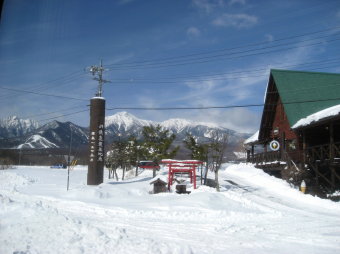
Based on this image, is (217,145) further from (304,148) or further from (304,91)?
(304,91)

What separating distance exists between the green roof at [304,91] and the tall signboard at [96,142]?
1288 centimetres

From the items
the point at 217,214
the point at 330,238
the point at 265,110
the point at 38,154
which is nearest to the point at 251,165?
the point at 265,110

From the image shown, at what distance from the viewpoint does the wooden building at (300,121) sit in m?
22.7

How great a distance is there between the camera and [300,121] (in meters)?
23.6

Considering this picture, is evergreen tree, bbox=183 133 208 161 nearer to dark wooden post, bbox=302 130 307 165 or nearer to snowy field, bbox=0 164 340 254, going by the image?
snowy field, bbox=0 164 340 254

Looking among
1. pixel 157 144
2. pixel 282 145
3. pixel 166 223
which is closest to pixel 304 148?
pixel 282 145

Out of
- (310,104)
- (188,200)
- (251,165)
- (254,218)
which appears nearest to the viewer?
(254,218)

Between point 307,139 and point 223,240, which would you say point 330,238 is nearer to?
point 223,240

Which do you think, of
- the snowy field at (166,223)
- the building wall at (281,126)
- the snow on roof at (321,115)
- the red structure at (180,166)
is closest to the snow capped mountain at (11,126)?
the snowy field at (166,223)

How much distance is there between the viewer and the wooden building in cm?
2273

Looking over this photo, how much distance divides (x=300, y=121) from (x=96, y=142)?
13700mm

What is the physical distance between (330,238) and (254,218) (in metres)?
3.89

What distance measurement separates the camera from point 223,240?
8.95m

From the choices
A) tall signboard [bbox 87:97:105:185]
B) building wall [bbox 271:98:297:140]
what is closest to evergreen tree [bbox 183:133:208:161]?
building wall [bbox 271:98:297:140]
